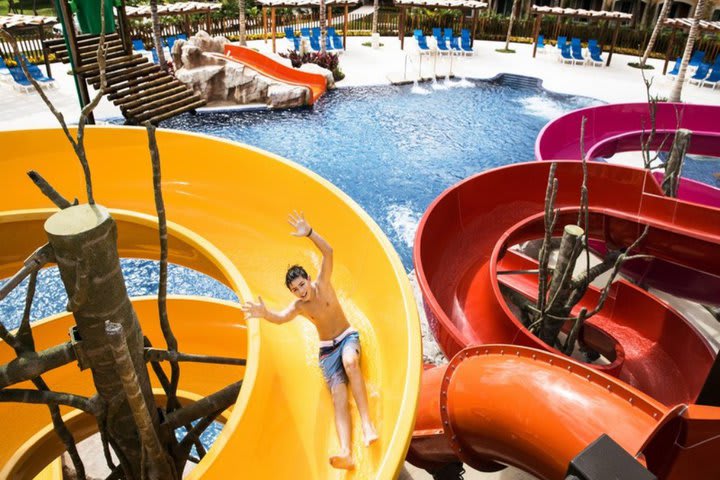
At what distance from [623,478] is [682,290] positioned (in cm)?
673

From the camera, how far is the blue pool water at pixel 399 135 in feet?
40.1

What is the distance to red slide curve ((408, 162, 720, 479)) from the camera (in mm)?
2773

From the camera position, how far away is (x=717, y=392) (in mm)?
3270

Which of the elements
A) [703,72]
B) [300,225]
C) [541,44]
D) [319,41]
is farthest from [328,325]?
[541,44]

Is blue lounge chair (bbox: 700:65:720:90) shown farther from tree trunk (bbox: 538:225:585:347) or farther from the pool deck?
tree trunk (bbox: 538:225:585:347)

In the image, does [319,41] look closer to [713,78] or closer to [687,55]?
[687,55]

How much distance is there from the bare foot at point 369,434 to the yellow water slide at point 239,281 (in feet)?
0.16

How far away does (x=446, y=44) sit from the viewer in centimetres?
2458

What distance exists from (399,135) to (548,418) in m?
13.0

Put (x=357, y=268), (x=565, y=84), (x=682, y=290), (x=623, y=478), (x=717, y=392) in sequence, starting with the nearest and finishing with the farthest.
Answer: (x=623, y=478), (x=717, y=392), (x=357, y=268), (x=682, y=290), (x=565, y=84)

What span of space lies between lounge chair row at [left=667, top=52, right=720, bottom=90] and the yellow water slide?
849 inches

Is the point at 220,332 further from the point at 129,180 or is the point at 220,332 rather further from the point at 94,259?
the point at 94,259

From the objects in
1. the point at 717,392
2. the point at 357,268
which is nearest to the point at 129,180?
the point at 357,268

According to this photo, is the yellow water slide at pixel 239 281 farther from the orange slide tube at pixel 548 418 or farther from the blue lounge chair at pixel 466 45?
the blue lounge chair at pixel 466 45
